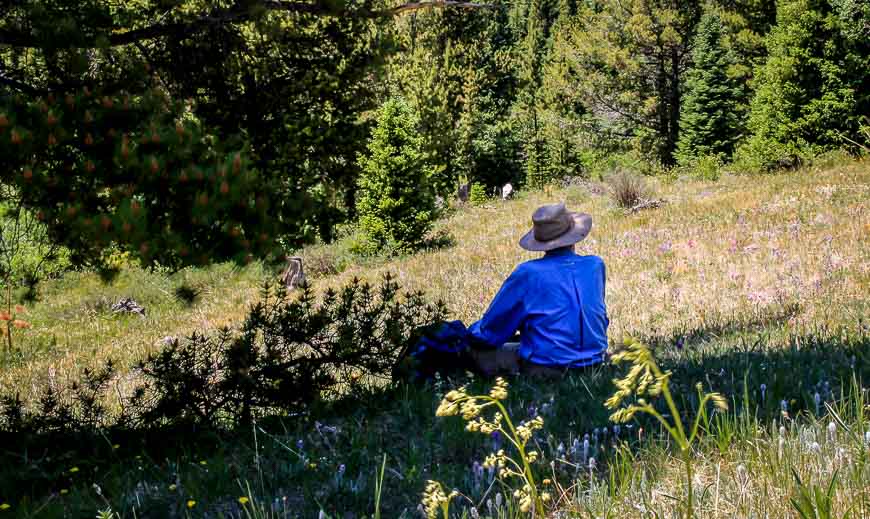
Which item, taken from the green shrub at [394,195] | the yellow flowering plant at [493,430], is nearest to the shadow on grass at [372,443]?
the yellow flowering plant at [493,430]

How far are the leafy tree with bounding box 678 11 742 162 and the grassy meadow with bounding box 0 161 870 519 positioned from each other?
17.7 m

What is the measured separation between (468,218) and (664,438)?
2375 centimetres

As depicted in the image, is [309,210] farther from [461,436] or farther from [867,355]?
[867,355]

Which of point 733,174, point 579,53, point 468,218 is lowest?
point 468,218

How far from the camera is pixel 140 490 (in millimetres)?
3164

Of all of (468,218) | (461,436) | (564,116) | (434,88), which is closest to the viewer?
(461,436)

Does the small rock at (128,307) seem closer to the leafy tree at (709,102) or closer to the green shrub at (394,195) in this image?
the green shrub at (394,195)

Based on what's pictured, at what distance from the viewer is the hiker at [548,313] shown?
461 centimetres

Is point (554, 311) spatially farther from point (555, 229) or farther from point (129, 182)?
point (129, 182)

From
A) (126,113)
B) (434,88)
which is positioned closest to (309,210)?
(126,113)

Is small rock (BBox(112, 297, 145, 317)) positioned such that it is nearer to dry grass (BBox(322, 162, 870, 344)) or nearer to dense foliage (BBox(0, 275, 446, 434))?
dry grass (BBox(322, 162, 870, 344))

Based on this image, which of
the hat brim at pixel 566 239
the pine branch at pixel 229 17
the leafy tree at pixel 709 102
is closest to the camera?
the hat brim at pixel 566 239

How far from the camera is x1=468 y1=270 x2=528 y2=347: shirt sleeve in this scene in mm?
4672

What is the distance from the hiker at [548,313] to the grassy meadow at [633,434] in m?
0.30
